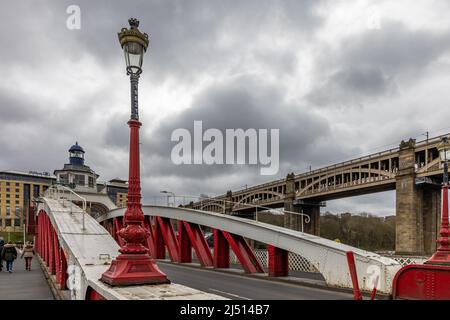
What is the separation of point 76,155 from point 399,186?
45.4m

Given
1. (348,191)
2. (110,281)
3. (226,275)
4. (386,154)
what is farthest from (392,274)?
(348,191)

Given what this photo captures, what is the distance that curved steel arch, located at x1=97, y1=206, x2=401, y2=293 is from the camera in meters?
11.8

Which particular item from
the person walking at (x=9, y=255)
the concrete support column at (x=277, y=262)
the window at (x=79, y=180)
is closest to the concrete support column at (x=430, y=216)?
the concrete support column at (x=277, y=262)

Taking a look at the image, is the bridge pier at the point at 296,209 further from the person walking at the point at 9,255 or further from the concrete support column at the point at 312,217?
the person walking at the point at 9,255

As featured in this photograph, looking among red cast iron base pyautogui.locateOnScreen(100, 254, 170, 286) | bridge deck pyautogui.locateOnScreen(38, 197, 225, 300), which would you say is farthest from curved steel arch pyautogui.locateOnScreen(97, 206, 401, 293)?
red cast iron base pyautogui.locateOnScreen(100, 254, 170, 286)

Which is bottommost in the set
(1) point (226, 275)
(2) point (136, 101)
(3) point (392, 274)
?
(1) point (226, 275)

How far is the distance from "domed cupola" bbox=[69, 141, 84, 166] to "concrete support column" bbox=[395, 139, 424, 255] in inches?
1754

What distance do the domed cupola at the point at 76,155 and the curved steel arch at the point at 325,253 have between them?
36.4 metres

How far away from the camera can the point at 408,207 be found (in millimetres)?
44656

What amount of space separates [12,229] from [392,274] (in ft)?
432

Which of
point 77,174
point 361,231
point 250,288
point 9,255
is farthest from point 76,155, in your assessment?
point 361,231

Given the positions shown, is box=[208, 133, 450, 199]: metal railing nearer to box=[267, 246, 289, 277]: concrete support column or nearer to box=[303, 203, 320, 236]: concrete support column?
box=[303, 203, 320, 236]: concrete support column
